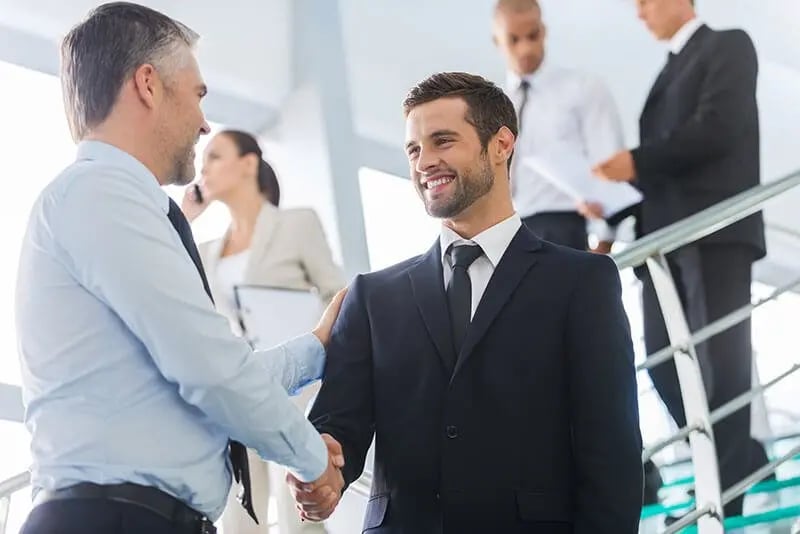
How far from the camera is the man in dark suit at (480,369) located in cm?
191

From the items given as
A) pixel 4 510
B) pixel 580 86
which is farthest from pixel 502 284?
pixel 4 510

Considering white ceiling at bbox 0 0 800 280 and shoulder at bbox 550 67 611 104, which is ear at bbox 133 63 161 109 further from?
white ceiling at bbox 0 0 800 280

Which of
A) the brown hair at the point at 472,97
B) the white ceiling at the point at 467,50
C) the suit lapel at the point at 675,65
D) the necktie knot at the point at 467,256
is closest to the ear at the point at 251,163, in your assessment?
the suit lapel at the point at 675,65

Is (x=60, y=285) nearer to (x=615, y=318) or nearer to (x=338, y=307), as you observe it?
(x=338, y=307)

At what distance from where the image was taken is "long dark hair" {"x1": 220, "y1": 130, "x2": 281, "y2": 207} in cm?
393

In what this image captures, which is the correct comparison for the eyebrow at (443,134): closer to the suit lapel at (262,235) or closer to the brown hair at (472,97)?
the brown hair at (472,97)

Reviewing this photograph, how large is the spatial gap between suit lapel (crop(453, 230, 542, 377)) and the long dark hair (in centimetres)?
191

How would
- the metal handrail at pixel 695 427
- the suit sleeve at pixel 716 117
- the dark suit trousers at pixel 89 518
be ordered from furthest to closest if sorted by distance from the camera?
the suit sleeve at pixel 716 117, the metal handrail at pixel 695 427, the dark suit trousers at pixel 89 518

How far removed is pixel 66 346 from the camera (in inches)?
66.2

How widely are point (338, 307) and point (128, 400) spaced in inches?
24.6

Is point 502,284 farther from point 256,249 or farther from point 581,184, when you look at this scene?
point 256,249

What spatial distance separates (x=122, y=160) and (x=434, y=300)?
56 cm

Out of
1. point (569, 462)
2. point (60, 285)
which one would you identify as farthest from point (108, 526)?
point (569, 462)

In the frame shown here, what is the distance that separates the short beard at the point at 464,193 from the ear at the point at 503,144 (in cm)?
5
